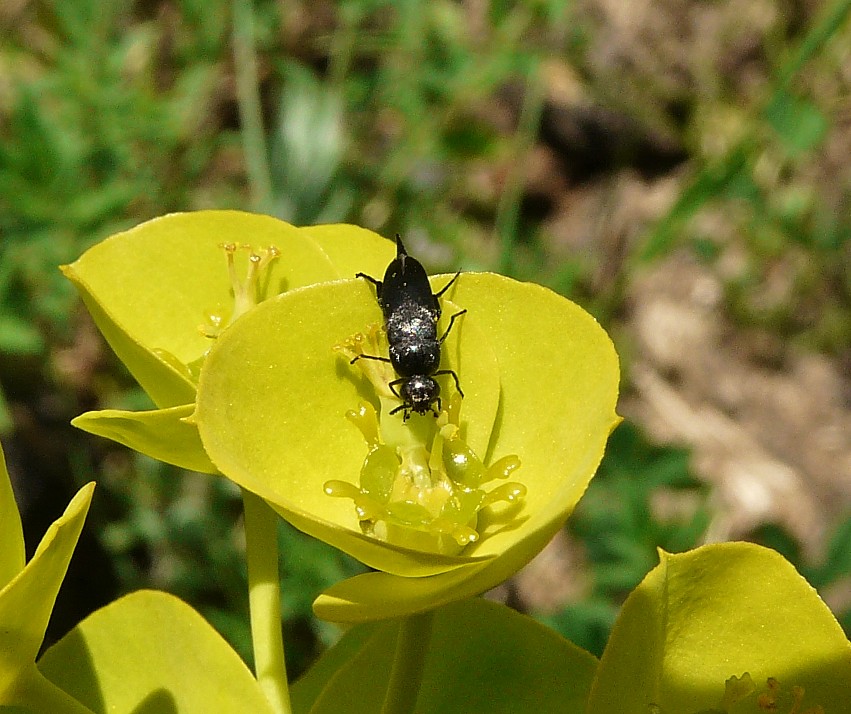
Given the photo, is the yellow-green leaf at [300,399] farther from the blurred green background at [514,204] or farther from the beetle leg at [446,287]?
the blurred green background at [514,204]

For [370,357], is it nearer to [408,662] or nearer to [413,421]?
[413,421]

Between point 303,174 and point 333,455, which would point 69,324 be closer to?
point 303,174

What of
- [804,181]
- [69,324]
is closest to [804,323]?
[804,181]

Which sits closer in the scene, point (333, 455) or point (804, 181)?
→ point (333, 455)

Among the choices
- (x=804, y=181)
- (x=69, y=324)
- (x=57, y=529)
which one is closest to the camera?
(x=57, y=529)

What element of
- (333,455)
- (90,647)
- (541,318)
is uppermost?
(541,318)

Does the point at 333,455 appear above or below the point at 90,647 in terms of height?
above

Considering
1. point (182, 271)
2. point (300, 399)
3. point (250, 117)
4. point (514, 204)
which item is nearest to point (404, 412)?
point (300, 399)
